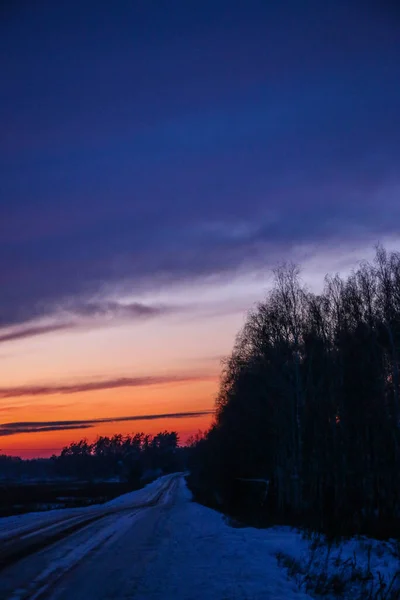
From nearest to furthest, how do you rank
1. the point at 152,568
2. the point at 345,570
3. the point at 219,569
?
the point at 219,569 < the point at 152,568 < the point at 345,570

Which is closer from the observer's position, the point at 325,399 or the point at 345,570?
the point at 345,570

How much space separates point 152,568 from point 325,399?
27961 mm

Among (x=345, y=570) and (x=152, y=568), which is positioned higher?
(x=152, y=568)

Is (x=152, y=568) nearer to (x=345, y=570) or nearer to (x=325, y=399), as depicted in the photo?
(x=345, y=570)

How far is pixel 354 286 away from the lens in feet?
143

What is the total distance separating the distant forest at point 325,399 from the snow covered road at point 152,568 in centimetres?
1450

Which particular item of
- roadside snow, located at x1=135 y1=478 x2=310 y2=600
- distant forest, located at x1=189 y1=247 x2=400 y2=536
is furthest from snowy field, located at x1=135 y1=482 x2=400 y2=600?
distant forest, located at x1=189 y1=247 x2=400 y2=536

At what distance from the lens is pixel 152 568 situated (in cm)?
1372

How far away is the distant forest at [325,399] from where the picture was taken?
36.1 metres

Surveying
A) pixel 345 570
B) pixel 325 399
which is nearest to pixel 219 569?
pixel 345 570

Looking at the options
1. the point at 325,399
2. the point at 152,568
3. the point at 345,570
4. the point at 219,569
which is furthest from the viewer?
the point at 325,399

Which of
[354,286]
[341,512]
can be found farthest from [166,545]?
[354,286]

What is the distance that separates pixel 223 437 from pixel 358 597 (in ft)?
138

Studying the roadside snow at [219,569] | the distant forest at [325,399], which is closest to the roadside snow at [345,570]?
the roadside snow at [219,569]
